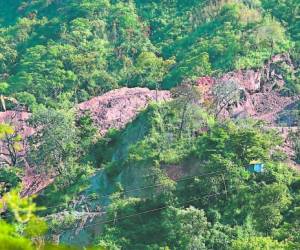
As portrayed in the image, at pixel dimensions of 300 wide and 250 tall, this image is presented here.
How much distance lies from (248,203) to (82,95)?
18.7 meters

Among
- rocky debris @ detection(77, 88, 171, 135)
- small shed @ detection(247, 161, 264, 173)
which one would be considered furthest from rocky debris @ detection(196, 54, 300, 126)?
small shed @ detection(247, 161, 264, 173)

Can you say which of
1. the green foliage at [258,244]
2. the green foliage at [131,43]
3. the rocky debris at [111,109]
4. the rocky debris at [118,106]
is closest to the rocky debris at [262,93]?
the green foliage at [131,43]

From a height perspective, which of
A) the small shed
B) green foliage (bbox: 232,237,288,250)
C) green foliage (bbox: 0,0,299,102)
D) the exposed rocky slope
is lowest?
green foliage (bbox: 232,237,288,250)

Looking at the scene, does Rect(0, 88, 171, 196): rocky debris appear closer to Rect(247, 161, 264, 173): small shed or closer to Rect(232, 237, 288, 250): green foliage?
Rect(247, 161, 264, 173): small shed

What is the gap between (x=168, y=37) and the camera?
48.3 metres

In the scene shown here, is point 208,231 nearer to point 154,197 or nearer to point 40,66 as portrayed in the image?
point 154,197

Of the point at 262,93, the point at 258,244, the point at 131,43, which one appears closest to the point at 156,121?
the point at 262,93

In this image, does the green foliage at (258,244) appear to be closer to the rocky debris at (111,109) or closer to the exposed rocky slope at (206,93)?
the exposed rocky slope at (206,93)

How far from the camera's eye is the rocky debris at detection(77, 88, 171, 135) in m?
37.1

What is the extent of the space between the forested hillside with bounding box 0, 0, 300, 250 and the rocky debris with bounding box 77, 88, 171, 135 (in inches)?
3.0

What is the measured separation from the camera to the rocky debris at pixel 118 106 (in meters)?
37.1

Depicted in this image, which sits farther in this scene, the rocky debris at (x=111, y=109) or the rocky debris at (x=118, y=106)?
the rocky debris at (x=118, y=106)

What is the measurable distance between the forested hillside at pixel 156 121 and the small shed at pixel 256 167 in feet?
0.16

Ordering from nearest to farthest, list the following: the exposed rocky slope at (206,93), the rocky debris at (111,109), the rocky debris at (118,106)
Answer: the exposed rocky slope at (206,93) → the rocky debris at (111,109) → the rocky debris at (118,106)
